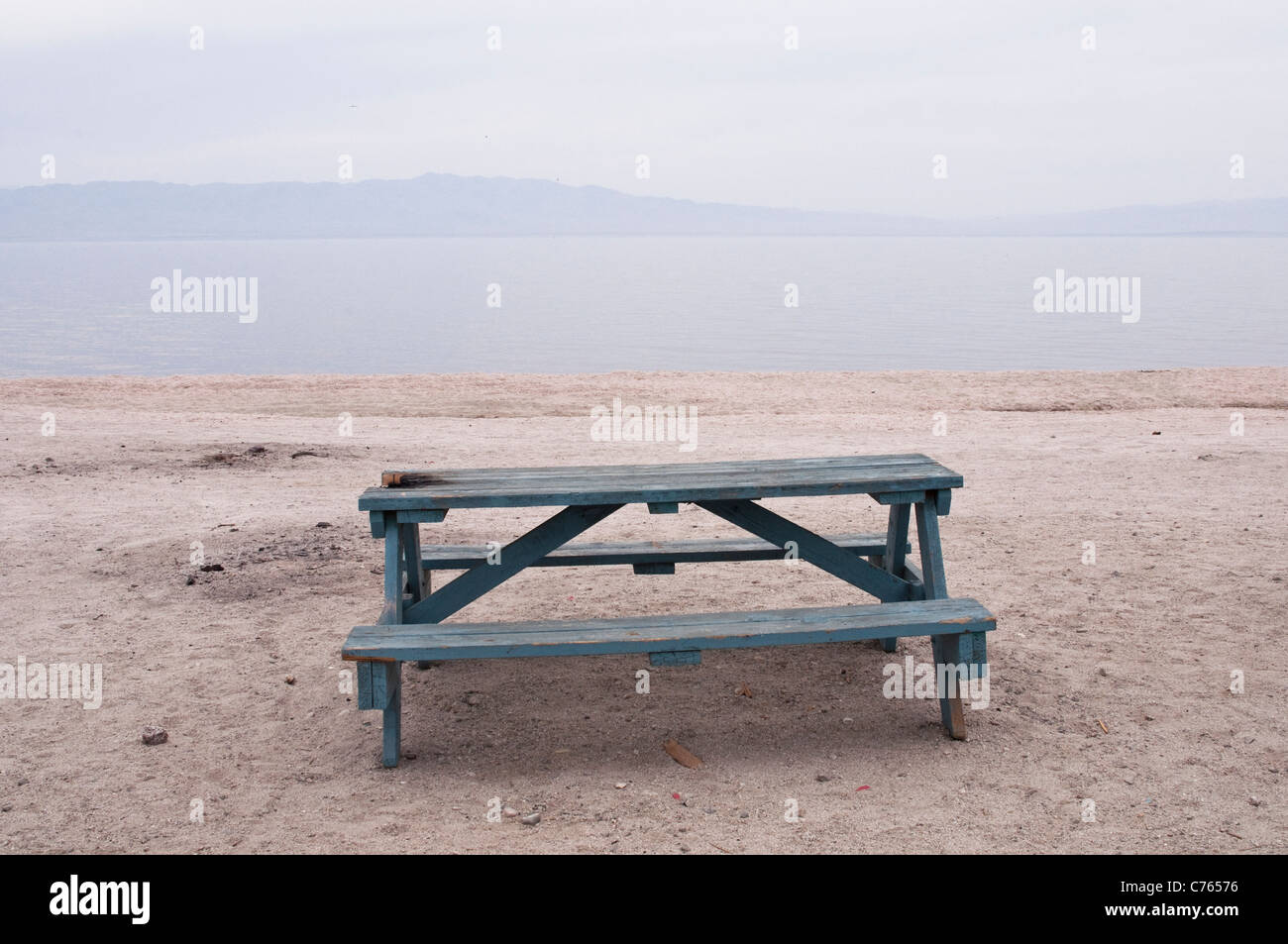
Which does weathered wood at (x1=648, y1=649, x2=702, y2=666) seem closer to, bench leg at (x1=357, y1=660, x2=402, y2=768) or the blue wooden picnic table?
the blue wooden picnic table

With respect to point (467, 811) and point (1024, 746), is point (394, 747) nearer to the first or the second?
point (467, 811)

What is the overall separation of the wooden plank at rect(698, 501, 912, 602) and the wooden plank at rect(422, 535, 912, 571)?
0.46m

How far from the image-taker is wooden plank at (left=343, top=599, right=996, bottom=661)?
13.1 feet

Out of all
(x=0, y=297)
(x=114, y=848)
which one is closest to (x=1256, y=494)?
(x=114, y=848)

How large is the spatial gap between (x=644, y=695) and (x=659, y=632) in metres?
0.98

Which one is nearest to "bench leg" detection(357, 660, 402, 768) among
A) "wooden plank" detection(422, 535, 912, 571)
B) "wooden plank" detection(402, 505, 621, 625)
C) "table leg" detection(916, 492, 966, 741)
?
"wooden plank" detection(402, 505, 621, 625)

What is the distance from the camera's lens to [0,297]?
64688 mm

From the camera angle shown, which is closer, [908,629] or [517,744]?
[908,629]

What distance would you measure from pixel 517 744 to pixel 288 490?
17.0 feet

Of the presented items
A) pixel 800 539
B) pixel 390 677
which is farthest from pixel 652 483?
pixel 390 677

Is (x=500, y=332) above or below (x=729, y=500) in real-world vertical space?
above

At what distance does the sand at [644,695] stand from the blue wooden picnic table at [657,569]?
1.41ft

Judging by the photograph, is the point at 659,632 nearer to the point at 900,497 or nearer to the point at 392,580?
the point at 392,580

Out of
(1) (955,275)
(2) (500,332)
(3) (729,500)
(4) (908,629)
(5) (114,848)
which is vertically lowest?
(5) (114,848)
